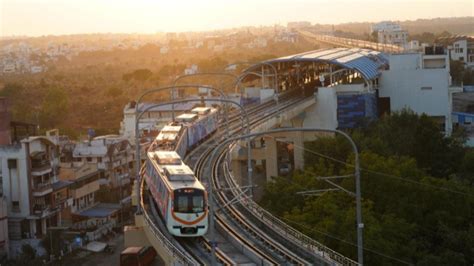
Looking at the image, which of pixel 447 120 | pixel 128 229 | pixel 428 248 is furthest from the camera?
pixel 447 120

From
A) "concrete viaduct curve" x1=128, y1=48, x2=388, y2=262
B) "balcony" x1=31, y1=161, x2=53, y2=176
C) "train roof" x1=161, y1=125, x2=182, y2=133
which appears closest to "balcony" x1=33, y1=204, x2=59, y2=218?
"balcony" x1=31, y1=161, x2=53, y2=176

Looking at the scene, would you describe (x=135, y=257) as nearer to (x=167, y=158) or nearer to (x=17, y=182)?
(x=17, y=182)

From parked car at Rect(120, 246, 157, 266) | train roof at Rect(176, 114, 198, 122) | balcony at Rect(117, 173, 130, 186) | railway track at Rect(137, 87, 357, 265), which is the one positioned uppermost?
train roof at Rect(176, 114, 198, 122)

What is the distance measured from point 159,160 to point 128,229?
154cm

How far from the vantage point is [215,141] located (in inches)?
995

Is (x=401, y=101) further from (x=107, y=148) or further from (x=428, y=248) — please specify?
(x=428, y=248)

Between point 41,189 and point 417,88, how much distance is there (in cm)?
1764

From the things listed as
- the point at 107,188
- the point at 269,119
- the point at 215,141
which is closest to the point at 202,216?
the point at 215,141

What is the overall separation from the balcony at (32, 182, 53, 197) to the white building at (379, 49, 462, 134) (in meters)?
16.5

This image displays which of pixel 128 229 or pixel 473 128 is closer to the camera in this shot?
pixel 128 229

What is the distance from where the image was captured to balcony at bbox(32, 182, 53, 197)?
84.1 feet

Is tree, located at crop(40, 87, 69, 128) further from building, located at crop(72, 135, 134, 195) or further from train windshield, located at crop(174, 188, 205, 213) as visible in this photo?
train windshield, located at crop(174, 188, 205, 213)

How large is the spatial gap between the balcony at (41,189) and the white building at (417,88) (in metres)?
16.5

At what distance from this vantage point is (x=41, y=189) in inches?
1016
